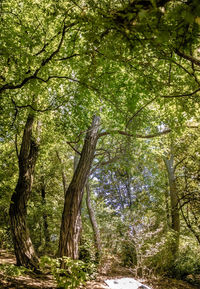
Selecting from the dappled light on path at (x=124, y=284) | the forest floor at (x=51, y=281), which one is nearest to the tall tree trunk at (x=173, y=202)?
the forest floor at (x=51, y=281)

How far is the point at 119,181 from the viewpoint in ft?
46.6

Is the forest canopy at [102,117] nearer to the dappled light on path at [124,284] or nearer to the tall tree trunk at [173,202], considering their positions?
the tall tree trunk at [173,202]

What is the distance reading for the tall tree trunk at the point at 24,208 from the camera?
5.27 m

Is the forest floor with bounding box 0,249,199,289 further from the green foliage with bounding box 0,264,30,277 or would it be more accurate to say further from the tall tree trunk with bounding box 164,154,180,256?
the tall tree trunk with bounding box 164,154,180,256

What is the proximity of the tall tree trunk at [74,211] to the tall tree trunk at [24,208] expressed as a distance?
80 cm

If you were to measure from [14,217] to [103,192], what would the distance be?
9.72m

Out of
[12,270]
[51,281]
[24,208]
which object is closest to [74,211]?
[24,208]

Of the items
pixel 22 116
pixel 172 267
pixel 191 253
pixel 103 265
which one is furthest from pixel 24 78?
pixel 191 253

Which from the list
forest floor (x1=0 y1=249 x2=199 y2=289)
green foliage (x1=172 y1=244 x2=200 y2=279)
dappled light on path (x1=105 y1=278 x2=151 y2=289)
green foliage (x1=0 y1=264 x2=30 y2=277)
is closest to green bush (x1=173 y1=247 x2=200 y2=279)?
green foliage (x1=172 y1=244 x2=200 y2=279)

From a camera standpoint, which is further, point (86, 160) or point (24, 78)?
point (86, 160)

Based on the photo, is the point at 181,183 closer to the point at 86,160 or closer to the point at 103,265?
the point at 103,265

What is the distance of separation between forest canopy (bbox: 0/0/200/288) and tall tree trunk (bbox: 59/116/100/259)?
27 millimetres

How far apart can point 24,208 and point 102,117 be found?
324cm

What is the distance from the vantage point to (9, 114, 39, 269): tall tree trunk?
527cm
